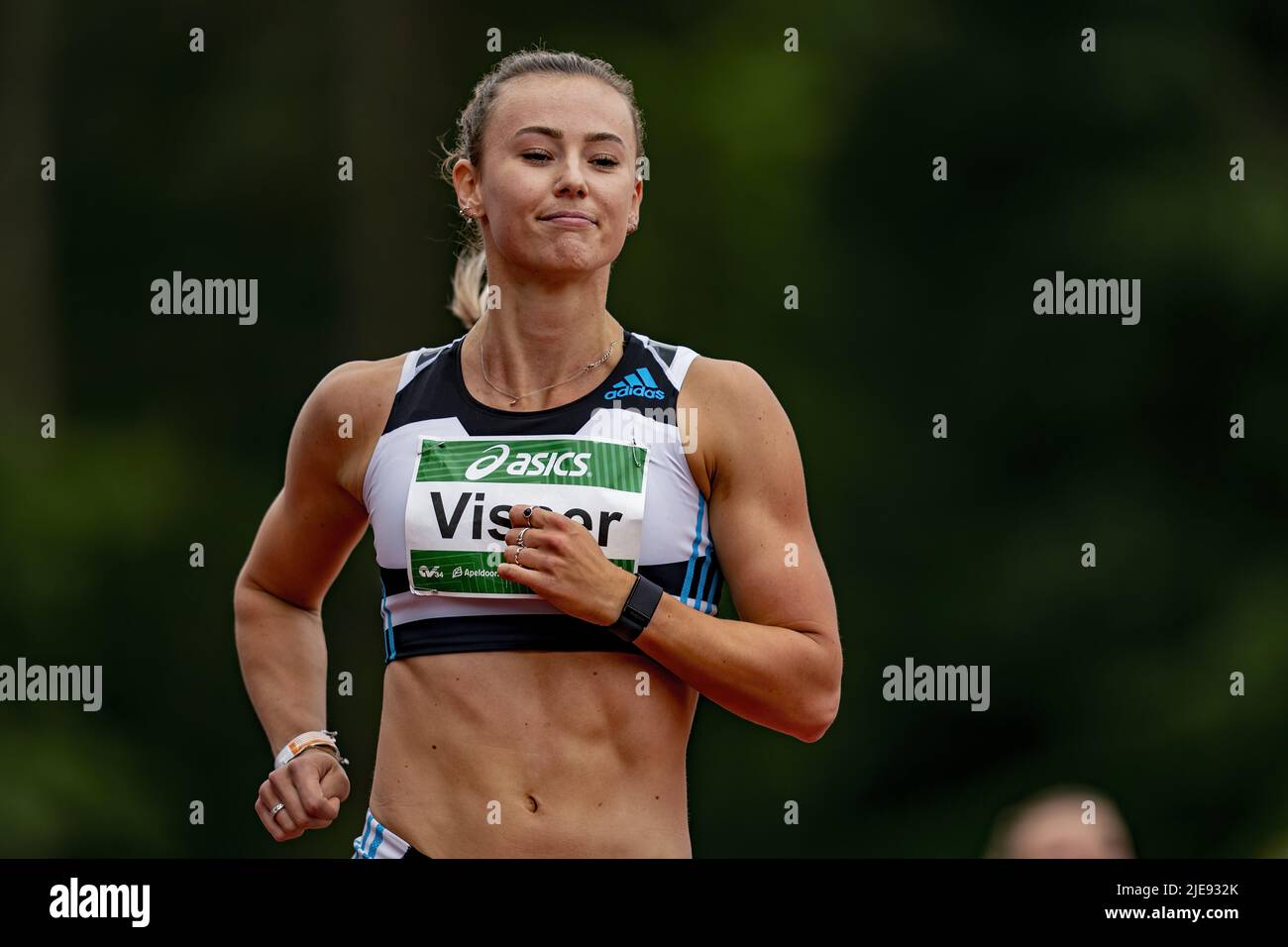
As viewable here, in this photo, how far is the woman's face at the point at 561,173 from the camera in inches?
165

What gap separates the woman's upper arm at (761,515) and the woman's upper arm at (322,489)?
2.25 ft

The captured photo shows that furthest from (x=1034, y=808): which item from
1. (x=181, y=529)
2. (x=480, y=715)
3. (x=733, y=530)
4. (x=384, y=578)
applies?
(x=181, y=529)

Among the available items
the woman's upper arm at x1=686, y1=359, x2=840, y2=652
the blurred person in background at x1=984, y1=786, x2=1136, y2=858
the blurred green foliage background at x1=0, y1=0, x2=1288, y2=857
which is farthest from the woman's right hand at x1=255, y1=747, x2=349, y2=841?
the blurred green foliage background at x1=0, y1=0, x2=1288, y2=857

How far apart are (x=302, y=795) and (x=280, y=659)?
19.7 inches

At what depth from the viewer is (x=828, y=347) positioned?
1103 cm

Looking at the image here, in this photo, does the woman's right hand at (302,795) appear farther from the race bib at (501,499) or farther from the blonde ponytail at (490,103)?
the blonde ponytail at (490,103)

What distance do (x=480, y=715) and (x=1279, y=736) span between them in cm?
795

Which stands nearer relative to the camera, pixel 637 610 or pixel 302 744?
pixel 637 610

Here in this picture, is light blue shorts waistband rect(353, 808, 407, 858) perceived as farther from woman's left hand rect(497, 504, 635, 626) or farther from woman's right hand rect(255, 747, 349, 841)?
woman's left hand rect(497, 504, 635, 626)

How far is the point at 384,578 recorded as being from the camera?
4230 millimetres

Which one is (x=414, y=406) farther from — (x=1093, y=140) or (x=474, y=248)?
(x=1093, y=140)

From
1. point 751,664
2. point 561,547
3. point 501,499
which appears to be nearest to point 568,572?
point 561,547

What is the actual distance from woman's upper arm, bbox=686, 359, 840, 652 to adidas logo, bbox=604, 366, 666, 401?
9 centimetres

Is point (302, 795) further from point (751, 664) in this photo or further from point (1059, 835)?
point (1059, 835)
